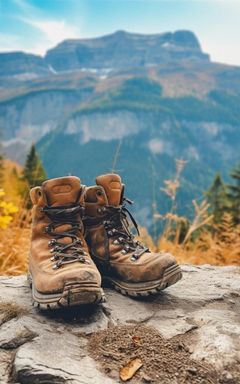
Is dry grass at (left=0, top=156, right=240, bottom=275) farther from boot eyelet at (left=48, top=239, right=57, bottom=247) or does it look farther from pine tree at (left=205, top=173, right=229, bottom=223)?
pine tree at (left=205, top=173, right=229, bottom=223)

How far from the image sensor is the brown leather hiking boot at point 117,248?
337cm

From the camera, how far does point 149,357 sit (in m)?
2.63

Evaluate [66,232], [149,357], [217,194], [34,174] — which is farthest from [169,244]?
[217,194]

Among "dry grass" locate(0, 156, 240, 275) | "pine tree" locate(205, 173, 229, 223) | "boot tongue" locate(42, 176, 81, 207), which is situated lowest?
"pine tree" locate(205, 173, 229, 223)

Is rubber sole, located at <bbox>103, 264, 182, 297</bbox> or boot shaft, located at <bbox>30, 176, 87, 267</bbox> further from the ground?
boot shaft, located at <bbox>30, 176, 87, 267</bbox>

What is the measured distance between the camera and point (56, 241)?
3305 mm

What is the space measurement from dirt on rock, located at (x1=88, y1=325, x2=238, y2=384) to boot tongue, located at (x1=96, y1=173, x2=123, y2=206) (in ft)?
3.44

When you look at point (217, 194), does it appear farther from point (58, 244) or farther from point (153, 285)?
point (58, 244)

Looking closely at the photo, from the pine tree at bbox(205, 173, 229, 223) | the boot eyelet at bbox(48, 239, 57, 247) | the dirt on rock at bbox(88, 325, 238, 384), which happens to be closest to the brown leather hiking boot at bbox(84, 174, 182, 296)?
the boot eyelet at bbox(48, 239, 57, 247)

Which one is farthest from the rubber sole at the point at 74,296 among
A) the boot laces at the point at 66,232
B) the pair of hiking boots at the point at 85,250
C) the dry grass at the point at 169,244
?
the dry grass at the point at 169,244

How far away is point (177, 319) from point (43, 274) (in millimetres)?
926

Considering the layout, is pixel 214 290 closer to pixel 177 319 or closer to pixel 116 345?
pixel 177 319

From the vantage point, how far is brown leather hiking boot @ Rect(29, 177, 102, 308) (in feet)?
9.73

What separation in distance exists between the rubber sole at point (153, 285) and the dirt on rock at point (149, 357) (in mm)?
468
